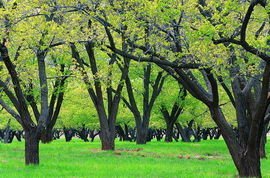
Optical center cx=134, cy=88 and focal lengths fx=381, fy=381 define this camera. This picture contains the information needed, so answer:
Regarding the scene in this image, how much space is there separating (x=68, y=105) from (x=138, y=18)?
37.0 metres

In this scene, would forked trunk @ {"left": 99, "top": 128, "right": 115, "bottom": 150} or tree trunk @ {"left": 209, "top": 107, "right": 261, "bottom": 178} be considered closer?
tree trunk @ {"left": 209, "top": 107, "right": 261, "bottom": 178}

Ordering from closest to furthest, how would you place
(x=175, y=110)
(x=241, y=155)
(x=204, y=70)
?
(x=204, y=70)
(x=241, y=155)
(x=175, y=110)

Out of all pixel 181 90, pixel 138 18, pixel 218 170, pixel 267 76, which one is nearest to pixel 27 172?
pixel 138 18

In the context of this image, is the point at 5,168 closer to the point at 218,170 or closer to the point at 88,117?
the point at 218,170

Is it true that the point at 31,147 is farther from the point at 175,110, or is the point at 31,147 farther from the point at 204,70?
the point at 175,110

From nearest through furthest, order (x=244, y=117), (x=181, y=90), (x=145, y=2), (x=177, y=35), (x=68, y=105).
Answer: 1. (x=145, y=2)
2. (x=177, y=35)
3. (x=244, y=117)
4. (x=181, y=90)
5. (x=68, y=105)

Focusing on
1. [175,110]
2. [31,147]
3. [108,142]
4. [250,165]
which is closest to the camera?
[250,165]

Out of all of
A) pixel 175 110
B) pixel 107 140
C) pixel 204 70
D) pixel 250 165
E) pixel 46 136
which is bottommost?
pixel 250 165

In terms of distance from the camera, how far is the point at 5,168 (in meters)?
13.7

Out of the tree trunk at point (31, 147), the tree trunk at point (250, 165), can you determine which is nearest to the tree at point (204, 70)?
the tree trunk at point (250, 165)

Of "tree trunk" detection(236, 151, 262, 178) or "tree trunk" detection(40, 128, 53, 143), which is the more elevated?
"tree trunk" detection(40, 128, 53, 143)

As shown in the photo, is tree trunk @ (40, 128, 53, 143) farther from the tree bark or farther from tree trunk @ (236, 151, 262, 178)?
tree trunk @ (236, 151, 262, 178)

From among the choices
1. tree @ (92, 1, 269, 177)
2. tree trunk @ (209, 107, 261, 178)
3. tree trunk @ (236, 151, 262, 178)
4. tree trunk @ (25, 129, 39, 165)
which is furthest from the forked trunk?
tree trunk @ (236, 151, 262, 178)

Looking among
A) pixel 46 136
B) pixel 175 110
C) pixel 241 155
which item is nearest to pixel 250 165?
pixel 241 155
